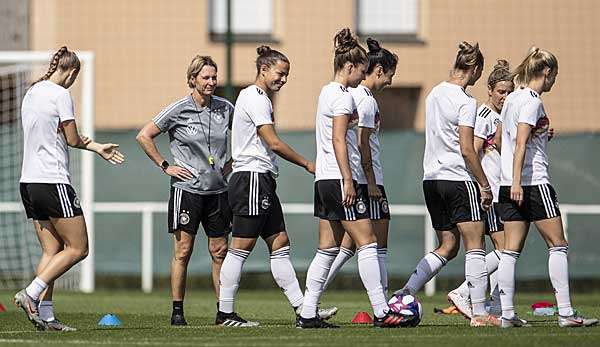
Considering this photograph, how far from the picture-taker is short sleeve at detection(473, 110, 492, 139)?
40.8 ft

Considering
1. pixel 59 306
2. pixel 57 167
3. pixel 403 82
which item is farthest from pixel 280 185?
pixel 57 167

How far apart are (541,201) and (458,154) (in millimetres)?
771

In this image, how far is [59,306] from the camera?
50.5 ft

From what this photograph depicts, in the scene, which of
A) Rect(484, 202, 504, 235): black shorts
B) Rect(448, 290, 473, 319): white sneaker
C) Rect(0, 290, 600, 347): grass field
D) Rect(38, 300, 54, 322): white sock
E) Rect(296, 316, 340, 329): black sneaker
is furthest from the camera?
Rect(484, 202, 504, 235): black shorts

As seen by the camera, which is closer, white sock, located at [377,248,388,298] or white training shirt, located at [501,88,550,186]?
white training shirt, located at [501,88,550,186]

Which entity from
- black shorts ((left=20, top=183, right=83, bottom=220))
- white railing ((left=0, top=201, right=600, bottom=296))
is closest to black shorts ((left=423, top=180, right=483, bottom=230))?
black shorts ((left=20, top=183, right=83, bottom=220))

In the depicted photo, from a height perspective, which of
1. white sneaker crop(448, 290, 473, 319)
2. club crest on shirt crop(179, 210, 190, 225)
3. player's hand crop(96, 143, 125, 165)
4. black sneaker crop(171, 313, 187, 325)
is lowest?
black sneaker crop(171, 313, 187, 325)

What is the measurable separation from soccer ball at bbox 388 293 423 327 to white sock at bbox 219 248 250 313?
118cm

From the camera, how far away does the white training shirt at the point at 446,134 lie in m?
11.2

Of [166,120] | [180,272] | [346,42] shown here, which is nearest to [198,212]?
[180,272]

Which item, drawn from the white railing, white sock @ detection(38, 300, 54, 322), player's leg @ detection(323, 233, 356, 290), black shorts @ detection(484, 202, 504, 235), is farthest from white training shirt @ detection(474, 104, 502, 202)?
the white railing

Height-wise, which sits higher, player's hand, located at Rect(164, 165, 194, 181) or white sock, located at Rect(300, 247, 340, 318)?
player's hand, located at Rect(164, 165, 194, 181)

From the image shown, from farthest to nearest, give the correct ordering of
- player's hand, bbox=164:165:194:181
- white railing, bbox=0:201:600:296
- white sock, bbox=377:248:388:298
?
1. white railing, bbox=0:201:600:296
2. player's hand, bbox=164:165:194:181
3. white sock, bbox=377:248:388:298

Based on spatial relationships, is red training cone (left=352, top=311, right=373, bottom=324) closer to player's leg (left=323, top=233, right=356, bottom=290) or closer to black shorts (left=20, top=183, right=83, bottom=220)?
player's leg (left=323, top=233, right=356, bottom=290)
